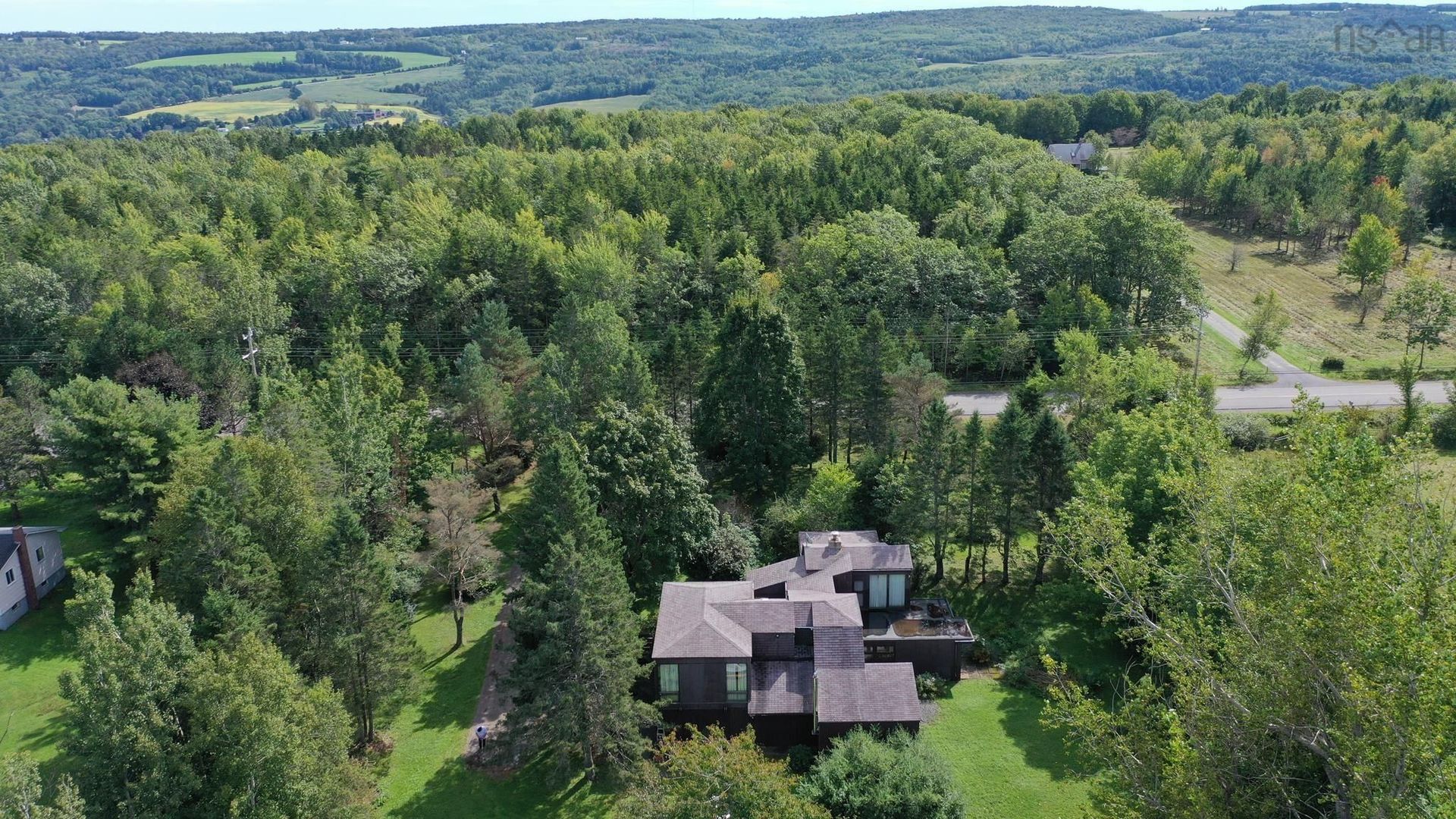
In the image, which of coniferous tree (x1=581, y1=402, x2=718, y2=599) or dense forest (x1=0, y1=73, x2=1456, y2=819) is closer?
dense forest (x1=0, y1=73, x2=1456, y2=819)

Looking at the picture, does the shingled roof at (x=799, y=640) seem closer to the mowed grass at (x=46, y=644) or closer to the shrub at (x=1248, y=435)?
the mowed grass at (x=46, y=644)

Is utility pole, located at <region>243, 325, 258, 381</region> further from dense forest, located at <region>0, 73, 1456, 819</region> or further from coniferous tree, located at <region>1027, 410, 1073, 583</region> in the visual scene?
coniferous tree, located at <region>1027, 410, 1073, 583</region>

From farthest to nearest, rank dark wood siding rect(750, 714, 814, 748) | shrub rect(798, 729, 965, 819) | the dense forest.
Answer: dark wood siding rect(750, 714, 814, 748), shrub rect(798, 729, 965, 819), the dense forest

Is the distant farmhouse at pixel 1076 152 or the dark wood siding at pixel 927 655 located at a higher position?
the distant farmhouse at pixel 1076 152

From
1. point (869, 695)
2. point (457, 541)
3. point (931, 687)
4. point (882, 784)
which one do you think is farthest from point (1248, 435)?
point (457, 541)

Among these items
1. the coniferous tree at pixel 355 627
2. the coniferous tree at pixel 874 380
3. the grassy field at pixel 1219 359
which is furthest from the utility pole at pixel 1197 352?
the coniferous tree at pixel 355 627

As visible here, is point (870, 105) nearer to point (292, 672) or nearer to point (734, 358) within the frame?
point (734, 358)

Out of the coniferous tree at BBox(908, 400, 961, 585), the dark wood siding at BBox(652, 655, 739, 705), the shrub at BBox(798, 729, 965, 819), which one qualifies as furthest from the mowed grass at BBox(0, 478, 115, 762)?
the coniferous tree at BBox(908, 400, 961, 585)
